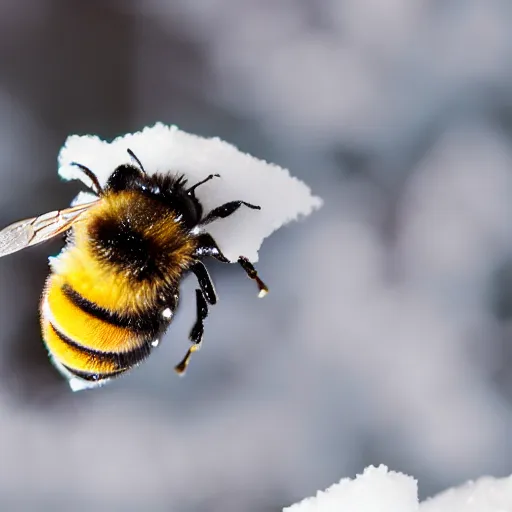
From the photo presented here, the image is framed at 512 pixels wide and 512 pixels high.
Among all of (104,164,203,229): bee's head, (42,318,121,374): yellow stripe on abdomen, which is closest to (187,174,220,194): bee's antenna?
(104,164,203,229): bee's head

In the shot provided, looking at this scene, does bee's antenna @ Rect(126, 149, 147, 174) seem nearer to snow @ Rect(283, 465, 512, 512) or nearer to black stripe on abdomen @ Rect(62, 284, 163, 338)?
black stripe on abdomen @ Rect(62, 284, 163, 338)

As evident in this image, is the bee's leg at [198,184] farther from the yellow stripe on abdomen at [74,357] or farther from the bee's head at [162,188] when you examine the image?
the yellow stripe on abdomen at [74,357]

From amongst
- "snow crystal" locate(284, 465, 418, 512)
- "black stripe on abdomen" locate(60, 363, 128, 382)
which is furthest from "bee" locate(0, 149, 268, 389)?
"snow crystal" locate(284, 465, 418, 512)

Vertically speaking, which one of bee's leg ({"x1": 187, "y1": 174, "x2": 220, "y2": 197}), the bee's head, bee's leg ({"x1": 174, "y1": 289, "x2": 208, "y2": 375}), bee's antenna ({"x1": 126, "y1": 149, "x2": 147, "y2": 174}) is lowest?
bee's leg ({"x1": 174, "y1": 289, "x2": 208, "y2": 375})

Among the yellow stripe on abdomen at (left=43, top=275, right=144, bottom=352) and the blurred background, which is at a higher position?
the blurred background

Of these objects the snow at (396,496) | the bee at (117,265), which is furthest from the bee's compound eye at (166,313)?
the snow at (396,496)

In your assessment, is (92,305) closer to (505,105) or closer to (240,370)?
(240,370)

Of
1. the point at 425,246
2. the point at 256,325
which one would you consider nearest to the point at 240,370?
the point at 256,325

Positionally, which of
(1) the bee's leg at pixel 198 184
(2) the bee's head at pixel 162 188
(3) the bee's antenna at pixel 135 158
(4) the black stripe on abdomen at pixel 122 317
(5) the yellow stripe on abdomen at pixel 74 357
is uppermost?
→ (3) the bee's antenna at pixel 135 158
